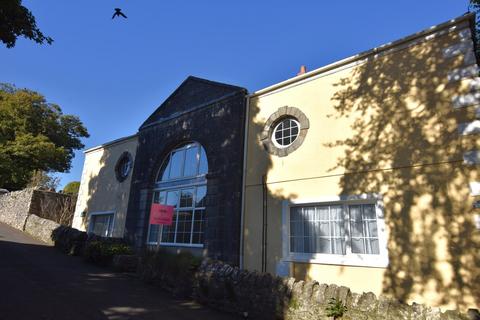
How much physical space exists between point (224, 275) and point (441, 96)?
634 cm

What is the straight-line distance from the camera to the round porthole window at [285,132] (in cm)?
946

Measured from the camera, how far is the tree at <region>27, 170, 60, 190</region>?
2439cm

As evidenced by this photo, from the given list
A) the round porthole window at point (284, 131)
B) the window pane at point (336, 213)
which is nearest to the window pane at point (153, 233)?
the round porthole window at point (284, 131)

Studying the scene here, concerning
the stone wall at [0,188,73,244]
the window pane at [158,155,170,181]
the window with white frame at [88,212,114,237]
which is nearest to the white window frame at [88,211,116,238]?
the window with white frame at [88,212,114,237]

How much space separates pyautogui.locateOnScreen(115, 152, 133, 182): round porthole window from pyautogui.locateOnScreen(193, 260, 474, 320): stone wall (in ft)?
29.3

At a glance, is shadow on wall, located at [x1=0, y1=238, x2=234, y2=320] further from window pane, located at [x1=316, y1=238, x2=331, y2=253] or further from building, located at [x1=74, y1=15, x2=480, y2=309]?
window pane, located at [x1=316, y1=238, x2=331, y2=253]

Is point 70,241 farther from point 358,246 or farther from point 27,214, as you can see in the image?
point 358,246

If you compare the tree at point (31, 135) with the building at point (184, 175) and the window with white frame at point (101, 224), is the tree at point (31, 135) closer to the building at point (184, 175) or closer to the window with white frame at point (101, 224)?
the building at point (184, 175)

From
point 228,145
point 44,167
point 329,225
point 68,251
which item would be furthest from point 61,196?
point 329,225

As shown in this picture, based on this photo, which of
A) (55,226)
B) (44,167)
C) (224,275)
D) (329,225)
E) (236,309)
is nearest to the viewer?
(236,309)

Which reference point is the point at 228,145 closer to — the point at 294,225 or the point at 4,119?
the point at 294,225

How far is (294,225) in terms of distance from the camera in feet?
28.5

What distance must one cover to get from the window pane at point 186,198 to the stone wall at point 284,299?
412 centimetres

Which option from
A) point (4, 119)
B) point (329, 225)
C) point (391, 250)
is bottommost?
point (391, 250)
